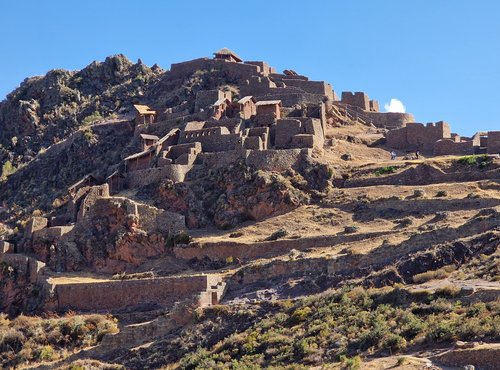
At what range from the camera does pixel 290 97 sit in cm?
5619

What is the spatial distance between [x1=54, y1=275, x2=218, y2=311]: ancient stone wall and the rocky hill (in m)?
0.07

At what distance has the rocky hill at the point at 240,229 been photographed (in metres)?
28.2

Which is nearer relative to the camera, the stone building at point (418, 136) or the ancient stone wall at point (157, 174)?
the ancient stone wall at point (157, 174)

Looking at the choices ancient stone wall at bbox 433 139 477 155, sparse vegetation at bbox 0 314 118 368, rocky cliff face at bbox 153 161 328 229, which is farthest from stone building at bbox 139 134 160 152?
ancient stone wall at bbox 433 139 477 155

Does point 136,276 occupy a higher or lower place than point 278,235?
lower

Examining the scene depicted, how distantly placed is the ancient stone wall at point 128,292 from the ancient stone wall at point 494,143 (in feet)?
63.7

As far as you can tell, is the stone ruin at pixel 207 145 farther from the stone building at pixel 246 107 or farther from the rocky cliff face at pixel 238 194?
the rocky cliff face at pixel 238 194

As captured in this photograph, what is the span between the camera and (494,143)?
48.1m

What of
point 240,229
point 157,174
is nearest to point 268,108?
point 157,174

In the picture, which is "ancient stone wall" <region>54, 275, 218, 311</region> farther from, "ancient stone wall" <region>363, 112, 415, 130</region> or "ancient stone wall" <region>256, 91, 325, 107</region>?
"ancient stone wall" <region>363, 112, 415, 130</region>

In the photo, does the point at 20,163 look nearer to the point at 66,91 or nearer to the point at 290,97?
the point at 66,91

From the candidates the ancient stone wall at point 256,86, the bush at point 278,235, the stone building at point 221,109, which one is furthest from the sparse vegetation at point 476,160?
the ancient stone wall at point 256,86

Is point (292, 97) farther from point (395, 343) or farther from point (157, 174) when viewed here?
point (395, 343)

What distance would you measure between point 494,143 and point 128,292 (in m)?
22.3
